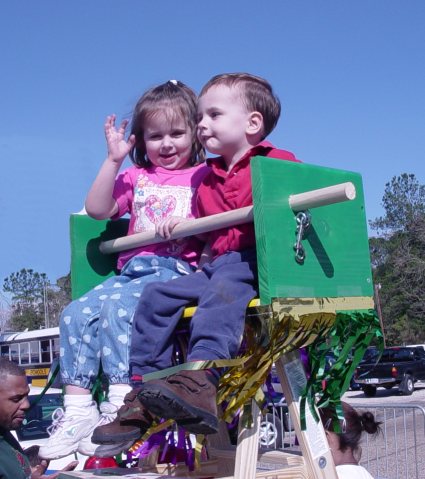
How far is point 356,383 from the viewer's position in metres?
23.4

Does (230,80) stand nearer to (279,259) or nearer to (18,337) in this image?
(279,259)

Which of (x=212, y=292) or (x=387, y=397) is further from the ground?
(x=212, y=292)

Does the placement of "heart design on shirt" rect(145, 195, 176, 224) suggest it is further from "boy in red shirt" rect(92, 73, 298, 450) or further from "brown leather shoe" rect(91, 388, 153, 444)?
"brown leather shoe" rect(91, 388, 153, 444)

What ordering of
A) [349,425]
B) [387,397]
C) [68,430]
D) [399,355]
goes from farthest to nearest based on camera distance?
[399,355], [387,397], [349,425], [68,430]

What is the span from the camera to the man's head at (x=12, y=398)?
12.3 ft

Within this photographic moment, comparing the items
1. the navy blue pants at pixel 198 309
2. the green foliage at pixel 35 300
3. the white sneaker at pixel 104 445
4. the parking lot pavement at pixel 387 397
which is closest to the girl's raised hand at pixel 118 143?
the navy blue pants at pixel 198 309

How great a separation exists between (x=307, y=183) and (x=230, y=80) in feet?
2.06

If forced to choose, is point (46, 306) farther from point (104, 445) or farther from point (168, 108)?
point (104, 445)

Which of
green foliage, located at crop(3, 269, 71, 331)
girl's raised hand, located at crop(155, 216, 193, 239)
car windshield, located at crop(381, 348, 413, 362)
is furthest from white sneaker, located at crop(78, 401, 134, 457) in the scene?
green foliage, located at crop(3, 269, 71, 331)

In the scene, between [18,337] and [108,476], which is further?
[18,337]

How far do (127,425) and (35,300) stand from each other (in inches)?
2830

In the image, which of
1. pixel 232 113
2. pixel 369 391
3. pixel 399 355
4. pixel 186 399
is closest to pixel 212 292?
pixel 186 399

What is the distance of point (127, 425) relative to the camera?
116 inches

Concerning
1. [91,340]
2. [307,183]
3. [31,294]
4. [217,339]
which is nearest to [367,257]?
[307,183]
